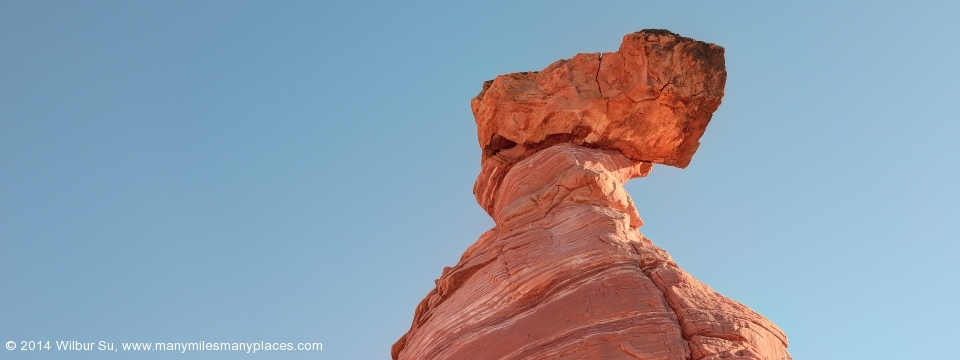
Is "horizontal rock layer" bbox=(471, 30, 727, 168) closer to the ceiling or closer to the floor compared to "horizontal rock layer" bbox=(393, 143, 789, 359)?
closer to the ceiling

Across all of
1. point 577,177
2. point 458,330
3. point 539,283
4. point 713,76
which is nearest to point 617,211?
point 577,177

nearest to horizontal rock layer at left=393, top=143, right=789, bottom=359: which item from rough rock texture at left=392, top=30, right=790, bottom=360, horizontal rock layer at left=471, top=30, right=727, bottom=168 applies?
rough rock texture at left=392, top=30, right=790, bottom=360

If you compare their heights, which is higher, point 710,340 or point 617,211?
point 617,211

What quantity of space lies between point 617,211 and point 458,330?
2739mm

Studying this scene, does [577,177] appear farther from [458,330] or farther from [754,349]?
[754,349]

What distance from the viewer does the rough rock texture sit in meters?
8.41

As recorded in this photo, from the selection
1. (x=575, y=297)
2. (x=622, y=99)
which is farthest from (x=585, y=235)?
(x=622, y=99)

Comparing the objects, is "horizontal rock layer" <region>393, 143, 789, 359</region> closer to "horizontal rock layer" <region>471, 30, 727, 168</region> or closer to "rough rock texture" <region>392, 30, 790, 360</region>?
"rough rock texture" <region>392, 30, 790, 360</region>

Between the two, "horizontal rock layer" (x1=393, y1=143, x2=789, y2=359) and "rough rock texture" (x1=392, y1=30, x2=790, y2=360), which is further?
"rough rock texture" (x1=392, y1=30, x2=790, y2=360)

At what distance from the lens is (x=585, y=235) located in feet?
32.6

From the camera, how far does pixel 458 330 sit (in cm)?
962

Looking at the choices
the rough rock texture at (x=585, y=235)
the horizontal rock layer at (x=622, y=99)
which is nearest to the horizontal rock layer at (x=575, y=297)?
the rough rock texture at (x=585, y=235)

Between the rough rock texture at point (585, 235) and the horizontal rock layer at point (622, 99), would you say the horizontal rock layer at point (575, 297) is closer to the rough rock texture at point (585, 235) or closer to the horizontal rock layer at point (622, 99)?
the rough rock texture at point (585, 235)

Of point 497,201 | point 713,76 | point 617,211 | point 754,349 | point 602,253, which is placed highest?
point 713,76
